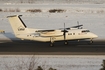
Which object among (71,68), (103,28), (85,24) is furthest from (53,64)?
(85,24)

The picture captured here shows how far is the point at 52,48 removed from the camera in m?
27.1

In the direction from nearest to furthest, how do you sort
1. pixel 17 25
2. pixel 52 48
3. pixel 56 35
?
1. pixel 52 48
2. pixel 56 35
3. pixel 17 25

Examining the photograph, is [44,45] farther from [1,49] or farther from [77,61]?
[77,61]

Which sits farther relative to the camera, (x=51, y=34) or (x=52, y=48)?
(x=51, y=34)

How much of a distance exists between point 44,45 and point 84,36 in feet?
12.6

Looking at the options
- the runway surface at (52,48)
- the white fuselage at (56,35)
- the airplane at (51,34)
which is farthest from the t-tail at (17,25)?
the runway surface at (52,48)

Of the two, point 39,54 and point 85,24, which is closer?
point 39,54

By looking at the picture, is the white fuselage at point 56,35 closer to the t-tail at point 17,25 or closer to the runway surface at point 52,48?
the t-tail at point 17,25

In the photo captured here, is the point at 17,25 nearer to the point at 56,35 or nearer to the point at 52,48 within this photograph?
the point at 56,35

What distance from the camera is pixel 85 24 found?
43.2 meters

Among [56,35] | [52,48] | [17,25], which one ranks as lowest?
[52,48]

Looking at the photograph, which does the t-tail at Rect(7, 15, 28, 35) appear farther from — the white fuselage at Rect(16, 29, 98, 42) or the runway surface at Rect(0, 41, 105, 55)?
the runway surface at Rect(0, 41, 105, 55)

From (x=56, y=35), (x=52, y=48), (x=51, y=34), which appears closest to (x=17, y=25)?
(x=51, y=34)

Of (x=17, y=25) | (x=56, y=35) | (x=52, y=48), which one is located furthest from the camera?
(x=17, y=25)
